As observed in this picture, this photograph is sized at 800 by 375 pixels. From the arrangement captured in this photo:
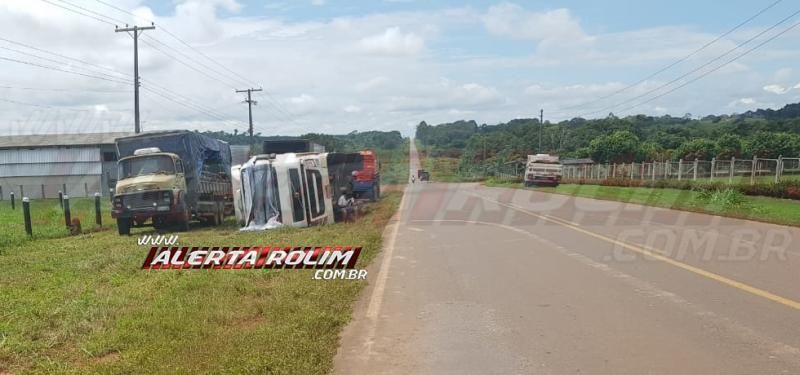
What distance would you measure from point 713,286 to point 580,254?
367cm

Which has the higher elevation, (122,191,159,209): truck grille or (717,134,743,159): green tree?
(717,134,743,159): green tree

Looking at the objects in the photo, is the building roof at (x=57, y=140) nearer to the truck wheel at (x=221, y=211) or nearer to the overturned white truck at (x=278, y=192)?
the truck wheel at (x=221, y=211)

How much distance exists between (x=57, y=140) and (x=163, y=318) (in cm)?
6258

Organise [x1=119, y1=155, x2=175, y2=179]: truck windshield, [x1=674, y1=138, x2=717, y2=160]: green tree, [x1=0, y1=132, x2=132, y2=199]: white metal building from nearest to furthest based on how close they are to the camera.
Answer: [x1=119, y1=155, x2=175, y2=179]: truck windshield < [x1=0, y1=132, x2=132, y2=199]: white metal building < [x1=674, y1=138, x2=717, y2=160]: green tree

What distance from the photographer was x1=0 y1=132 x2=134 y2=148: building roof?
60781mm

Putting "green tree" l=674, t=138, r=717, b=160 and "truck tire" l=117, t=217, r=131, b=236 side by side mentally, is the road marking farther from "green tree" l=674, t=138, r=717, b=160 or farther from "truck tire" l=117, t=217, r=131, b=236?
"green tree" l=674, t=138, r=717, b=160

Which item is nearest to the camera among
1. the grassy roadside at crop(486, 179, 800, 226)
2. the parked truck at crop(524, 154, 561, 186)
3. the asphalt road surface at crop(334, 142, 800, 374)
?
the asphalt road surface at crop(334, 142, 800, 374)

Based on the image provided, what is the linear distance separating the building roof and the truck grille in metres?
43.2

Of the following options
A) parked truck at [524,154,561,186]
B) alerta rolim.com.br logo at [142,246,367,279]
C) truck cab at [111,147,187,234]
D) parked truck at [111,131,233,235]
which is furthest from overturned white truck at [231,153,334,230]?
parked truck at [524,154,561,186]

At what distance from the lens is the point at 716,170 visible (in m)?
38.3

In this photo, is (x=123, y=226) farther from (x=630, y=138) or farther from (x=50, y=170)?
(x=630, y=138)

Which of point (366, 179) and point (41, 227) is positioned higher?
point (366, 179)

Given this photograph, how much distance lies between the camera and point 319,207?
2072 cm

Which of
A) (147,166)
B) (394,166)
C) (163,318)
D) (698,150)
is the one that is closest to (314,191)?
(147,166)
